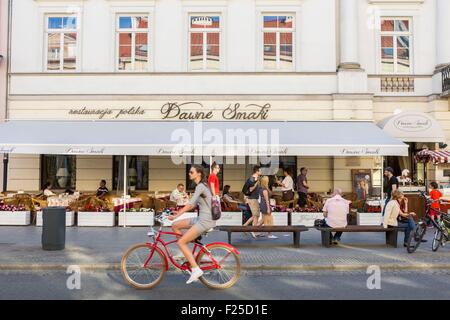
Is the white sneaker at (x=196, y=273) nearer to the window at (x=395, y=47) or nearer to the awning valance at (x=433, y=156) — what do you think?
the awning valance at (x=433, y=156)

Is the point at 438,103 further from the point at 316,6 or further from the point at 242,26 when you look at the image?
the point at 242,26

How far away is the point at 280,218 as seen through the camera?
45.6 feet

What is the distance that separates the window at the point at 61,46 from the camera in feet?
54.6

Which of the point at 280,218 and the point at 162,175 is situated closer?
the point at 280,218

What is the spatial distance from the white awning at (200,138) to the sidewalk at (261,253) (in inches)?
97.5

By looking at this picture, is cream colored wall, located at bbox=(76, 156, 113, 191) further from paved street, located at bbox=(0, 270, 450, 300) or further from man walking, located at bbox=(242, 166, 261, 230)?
paved street, located at bbox=(0, 270, 450, 300)

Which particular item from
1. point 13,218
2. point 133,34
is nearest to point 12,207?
point 13,218

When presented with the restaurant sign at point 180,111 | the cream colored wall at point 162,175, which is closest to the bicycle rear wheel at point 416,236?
the restaurant sign at point 180,111

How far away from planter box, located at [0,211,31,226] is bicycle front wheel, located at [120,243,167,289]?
818cm

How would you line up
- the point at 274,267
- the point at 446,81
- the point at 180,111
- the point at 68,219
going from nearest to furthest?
the point at 274,267 → the point at 68,219 → the point at 446,81 → the point at 180,111

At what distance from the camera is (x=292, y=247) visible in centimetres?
1027

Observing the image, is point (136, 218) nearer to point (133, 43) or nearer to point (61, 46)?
point (133, 43)

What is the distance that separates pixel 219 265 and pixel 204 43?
11422 millimetres
